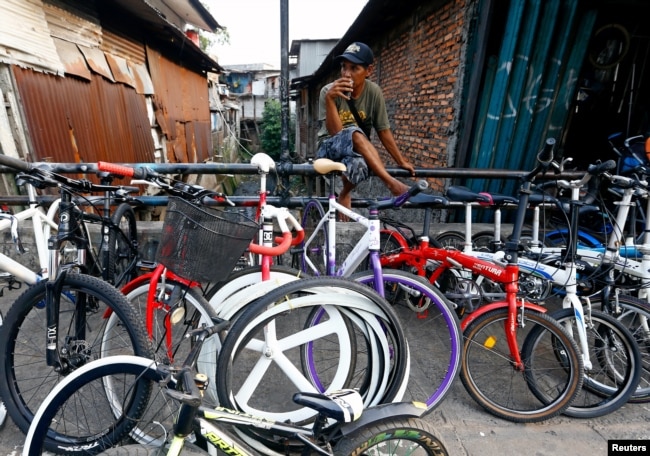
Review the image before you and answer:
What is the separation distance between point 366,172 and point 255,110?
33369 mm

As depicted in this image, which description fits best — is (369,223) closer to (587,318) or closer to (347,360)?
(347,360)

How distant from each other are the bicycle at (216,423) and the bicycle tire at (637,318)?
1.70m

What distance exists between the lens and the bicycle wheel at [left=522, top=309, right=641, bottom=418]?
7.22 ft

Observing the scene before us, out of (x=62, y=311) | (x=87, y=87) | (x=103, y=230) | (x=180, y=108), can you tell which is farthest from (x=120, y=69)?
(x=62, y=311)

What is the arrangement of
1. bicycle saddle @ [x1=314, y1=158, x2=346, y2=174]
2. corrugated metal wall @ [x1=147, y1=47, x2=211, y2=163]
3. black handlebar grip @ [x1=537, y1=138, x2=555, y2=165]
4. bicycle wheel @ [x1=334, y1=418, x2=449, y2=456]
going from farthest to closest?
corrugated metal wall @ [x1=147, y1=47, x2=211, y2=163], bicycle saddle @ [x1=314, y1=158, x2=346, y2=174], black handlebar grip @ [x1=537, y1=138, x2=555, y2=165], bicycle wheel @ [x1=334, y1=418, x2=449, y2=456]

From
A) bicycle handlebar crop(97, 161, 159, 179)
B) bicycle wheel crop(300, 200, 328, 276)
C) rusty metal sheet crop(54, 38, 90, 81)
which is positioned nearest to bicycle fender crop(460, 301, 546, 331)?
bicycle wheel crop(300, 200, 328, 276)

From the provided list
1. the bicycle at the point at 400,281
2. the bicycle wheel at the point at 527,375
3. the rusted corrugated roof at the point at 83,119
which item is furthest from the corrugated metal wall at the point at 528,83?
the rusted corrugated roof at the point at 83,119

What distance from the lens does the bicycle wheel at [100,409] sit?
147 centimetres

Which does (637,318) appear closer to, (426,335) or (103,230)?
(426,335)

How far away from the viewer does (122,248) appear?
286cm

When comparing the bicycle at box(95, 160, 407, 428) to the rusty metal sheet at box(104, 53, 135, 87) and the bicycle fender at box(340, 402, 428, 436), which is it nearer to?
the bicycle fender at box(340, 402, 428, 436)

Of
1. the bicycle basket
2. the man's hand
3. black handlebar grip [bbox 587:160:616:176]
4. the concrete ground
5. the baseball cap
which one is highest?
the baseball cap

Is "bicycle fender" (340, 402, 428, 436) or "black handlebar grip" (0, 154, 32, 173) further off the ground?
"black handlebar grip" (0, 154, 32, 173)

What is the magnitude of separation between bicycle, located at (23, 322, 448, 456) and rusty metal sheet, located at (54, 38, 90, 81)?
5.97 metres
